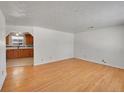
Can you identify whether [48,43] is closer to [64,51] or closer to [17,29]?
[64,51]

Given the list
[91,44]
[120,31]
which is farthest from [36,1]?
[91,44]

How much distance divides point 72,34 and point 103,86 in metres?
4.97

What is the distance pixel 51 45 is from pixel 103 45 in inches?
127

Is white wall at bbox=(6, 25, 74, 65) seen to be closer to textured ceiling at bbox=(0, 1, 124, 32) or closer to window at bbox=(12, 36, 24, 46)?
textured ceiling at bbox=(0, 1, 124, 32)

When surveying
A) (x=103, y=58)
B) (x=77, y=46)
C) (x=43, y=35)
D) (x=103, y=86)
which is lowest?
(x=103, y=86)

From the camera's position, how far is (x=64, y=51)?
6.21m

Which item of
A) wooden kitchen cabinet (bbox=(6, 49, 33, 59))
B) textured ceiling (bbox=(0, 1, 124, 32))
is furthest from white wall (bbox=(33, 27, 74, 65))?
wooden kitchen cabinet (bbox=(6, 49, 33, 59))

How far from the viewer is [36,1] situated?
6.06 ft

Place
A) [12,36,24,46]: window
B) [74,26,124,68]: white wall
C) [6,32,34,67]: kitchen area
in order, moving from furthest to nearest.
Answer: [12,36,24,46]: window
[6,32,34,67]: kitchen area
[74,26,124,68]: white wall

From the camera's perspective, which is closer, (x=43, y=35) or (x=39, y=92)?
(x=39, y=92)

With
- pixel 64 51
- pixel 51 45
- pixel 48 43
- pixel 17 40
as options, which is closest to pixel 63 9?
pixel 48 43

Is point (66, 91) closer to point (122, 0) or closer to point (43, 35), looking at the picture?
point (122, 0)

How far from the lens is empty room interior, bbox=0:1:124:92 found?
2460 mm

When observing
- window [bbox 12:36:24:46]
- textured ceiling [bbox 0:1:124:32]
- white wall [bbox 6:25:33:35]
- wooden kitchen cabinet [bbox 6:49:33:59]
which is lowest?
wooden kitchen cabinet [bbox 6:49:33:59]
